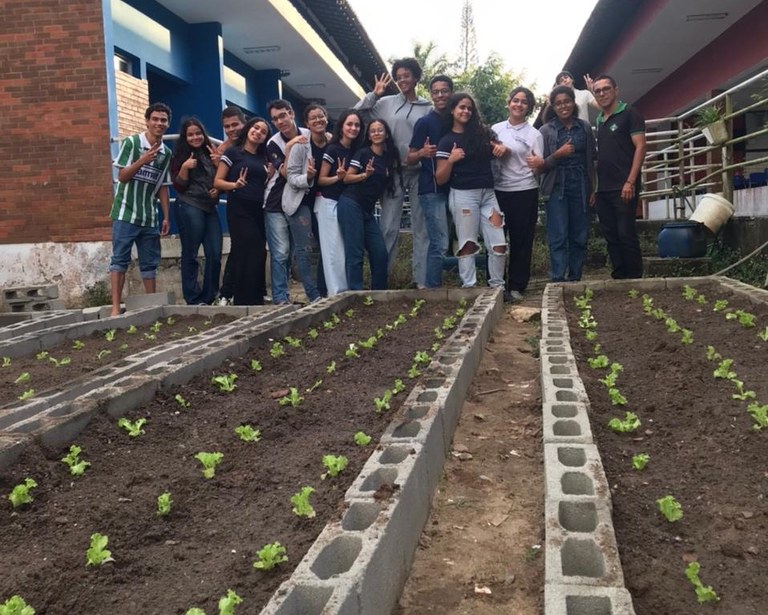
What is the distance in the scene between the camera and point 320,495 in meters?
2.44

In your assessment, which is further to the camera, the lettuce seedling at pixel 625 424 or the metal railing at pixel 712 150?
the metal railing at pixel 712 150

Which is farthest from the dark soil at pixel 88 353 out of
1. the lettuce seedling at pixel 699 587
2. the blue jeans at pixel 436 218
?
the lettuce seedling at pixel 699 587

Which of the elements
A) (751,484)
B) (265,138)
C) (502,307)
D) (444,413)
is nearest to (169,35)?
(265,138)

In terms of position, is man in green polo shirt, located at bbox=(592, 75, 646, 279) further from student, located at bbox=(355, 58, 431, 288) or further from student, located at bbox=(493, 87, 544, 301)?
student, located at bbox=(355, 58, 431, 288)

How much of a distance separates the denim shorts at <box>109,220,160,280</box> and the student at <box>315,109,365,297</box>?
142cm

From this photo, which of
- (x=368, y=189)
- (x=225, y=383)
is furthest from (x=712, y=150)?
(x=225, y=383)

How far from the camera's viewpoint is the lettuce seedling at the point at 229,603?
1.68 metres

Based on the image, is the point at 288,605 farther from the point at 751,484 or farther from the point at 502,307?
the point at 502,307

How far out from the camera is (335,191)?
655cm

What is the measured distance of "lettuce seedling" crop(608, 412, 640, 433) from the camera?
2965mm

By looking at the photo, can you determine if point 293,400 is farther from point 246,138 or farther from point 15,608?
point 246,138

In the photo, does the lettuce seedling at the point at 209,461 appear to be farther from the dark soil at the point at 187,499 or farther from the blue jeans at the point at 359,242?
the blue jeans at the point at 359,242

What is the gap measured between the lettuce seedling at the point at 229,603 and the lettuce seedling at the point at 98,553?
0.46 metres

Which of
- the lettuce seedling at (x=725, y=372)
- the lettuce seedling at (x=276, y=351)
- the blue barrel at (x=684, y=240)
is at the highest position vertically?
the blue barrel at (x=684, y=240)
